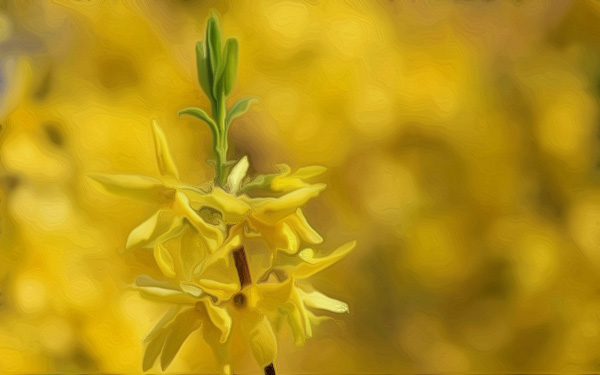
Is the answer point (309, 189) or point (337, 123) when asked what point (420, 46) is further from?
Result: point (309, 189)

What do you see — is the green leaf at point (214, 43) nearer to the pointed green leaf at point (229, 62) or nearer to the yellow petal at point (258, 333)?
the pointed green leaf at point (229, 62)

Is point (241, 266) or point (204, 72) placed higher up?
point (204, 72)

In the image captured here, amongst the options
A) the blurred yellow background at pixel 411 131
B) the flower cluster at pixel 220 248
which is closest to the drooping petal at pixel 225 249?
the flower cluster at pixel 220 248

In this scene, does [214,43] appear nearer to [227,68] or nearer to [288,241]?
[227,68]

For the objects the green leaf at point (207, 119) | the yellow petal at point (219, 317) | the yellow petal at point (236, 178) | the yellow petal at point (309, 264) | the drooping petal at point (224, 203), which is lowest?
the yellow petal at point (219, 317)

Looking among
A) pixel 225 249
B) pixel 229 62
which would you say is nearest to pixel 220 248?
pixel 225 249

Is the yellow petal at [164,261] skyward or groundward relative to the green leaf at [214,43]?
groundward
